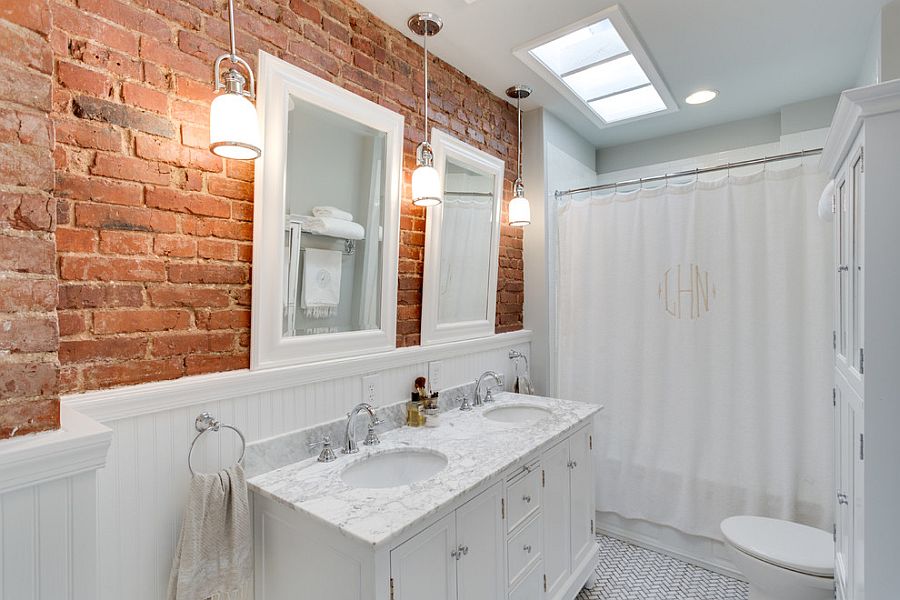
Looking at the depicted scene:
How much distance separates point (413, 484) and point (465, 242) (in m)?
1.30

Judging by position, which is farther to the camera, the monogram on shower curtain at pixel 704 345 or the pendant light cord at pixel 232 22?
the monogram on shower curtain at pixel 704 345

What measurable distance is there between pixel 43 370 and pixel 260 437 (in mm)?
739

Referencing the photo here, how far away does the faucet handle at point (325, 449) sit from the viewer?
1.56 m

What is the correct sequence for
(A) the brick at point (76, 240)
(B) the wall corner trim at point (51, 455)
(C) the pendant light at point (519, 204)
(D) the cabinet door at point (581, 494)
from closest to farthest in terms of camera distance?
(B) the wall corner trim at point (51, 455) → (A) the brick at point (76, 240) → (D) the cabinet door at point (581, 494) → (C) the pendant light at point (519, 204)

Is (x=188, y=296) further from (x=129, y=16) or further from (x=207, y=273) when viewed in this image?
(x=129, y=16)

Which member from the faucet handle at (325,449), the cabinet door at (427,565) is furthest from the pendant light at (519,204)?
the cabinet door at (427,565)

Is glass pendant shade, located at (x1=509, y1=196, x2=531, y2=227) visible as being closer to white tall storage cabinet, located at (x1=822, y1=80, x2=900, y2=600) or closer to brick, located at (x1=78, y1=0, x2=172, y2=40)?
white tall storage cabinet, located at (x1=822, y1=80, x2=900, y2=600)

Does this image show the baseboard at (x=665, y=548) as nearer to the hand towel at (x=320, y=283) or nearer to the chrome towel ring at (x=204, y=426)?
the hand towel at (x=320, y=283)

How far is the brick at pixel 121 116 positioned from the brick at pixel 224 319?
1.69 feet

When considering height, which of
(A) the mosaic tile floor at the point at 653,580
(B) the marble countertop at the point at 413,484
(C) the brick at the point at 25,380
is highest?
(C) the brick at the point at 25,380

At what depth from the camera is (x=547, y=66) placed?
221cm

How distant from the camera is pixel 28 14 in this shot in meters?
0.79

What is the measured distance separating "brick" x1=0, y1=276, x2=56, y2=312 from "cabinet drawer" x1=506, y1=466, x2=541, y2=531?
1382mm

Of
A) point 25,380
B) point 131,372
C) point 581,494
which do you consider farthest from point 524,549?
point 25,380
